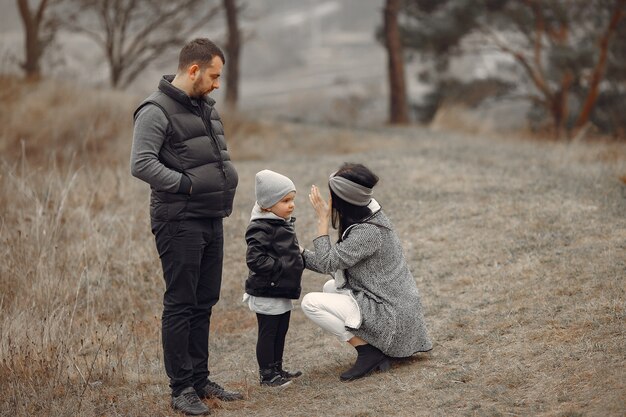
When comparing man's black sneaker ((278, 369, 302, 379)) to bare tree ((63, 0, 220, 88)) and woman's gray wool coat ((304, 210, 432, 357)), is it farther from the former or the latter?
bare tree ((63, 0, 220, 88))

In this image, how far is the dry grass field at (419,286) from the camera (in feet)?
16.3

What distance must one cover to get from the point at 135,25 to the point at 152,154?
1860cm

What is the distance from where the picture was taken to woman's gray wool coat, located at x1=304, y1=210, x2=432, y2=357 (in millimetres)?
5234

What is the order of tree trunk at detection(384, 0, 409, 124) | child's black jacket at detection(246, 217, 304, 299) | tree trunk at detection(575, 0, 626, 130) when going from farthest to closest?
tree trunk at detection(384, 0, 409, 124) → tree trunk at detection(575, 0, 626, 130) → child's black jacket at detection(246, 217, 304, 299)

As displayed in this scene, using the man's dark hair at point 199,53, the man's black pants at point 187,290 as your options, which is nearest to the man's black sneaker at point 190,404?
the man's black pants at point 187,290

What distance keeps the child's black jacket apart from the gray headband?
1.20ft

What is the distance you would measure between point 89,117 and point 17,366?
9.54 m

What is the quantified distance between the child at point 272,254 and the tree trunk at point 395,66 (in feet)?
50.7

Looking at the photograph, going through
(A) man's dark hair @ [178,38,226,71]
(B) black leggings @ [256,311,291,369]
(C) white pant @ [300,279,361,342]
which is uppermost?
(A) man's dark hair @ [178,38,226,71]

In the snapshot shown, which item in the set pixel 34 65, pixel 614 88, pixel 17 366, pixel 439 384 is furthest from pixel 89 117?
pixel 614 88

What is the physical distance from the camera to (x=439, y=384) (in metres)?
5.05

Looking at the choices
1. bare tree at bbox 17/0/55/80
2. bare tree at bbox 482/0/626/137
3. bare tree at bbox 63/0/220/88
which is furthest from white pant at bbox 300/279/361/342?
bare tree at bbox 63/0/220/88

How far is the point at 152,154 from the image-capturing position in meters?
4.77

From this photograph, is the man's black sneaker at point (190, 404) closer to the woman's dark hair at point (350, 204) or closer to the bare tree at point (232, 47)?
the woman's dark hair at point (350, 204)
